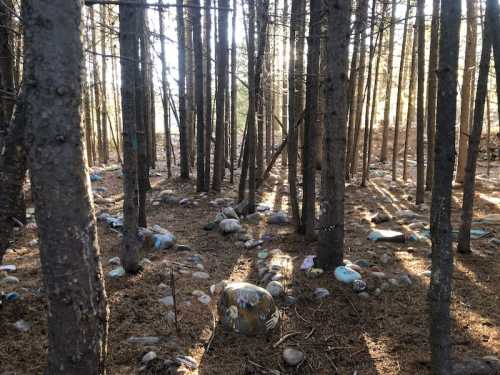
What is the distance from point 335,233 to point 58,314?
3.42 m

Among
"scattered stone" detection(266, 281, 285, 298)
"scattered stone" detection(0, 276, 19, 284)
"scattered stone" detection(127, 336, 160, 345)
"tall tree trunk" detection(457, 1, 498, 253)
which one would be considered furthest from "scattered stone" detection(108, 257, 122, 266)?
"tall tree trunk" detection(457, 1, 498, 253)

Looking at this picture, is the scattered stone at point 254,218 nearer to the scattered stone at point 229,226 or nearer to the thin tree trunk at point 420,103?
the scattered stone at point 229,226

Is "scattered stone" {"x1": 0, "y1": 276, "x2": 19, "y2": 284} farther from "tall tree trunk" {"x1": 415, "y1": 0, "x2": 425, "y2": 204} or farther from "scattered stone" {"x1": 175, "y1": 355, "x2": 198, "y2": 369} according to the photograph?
"tall tree trunk" {"x1": 415, "y1": 0, "x2": 425, "y2": 204}

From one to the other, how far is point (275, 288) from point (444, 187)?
2.42 metres

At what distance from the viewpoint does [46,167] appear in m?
1.96

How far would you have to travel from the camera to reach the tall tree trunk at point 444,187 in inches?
103

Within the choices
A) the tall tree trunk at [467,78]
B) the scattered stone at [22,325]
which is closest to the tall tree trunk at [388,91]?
the tall tree trunk at [467,78]

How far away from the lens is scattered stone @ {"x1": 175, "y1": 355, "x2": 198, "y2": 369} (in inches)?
127

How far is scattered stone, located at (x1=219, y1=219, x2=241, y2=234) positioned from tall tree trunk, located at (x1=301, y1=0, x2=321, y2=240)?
1.30 meters

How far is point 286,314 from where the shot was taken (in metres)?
4.22

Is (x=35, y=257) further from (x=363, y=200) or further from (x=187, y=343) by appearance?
(x=363, y=200)

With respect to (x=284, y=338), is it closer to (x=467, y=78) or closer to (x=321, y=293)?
(x=321, y=293)

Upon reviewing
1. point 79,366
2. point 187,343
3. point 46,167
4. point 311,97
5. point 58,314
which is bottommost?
point 187,343

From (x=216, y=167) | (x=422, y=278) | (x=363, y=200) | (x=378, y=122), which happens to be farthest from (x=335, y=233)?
(x=378, y=122)
